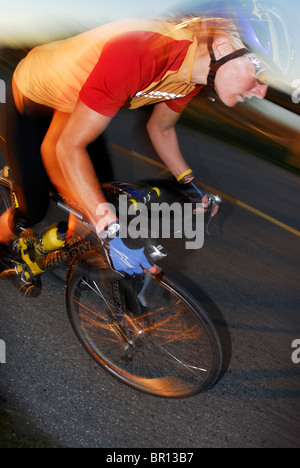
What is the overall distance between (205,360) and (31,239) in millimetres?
1538

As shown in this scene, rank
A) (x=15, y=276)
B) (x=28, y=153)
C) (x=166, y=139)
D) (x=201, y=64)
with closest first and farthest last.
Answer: (x=201, y=64) < (x=28, y=153) < (x=166, y=139) < (x=15, y=276)

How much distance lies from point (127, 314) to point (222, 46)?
5.50 feet

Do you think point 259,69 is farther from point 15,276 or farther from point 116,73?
point 15,276

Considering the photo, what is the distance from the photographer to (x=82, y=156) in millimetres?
2123

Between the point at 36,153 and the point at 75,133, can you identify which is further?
the point at 36,153

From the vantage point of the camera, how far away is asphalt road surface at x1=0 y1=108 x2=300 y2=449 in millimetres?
2582

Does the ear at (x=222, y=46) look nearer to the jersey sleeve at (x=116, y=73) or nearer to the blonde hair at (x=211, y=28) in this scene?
the blonde hair at (x=211, y=28)

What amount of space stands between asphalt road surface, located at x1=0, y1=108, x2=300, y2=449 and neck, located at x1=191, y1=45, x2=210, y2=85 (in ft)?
6.62

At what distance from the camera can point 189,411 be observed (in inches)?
107

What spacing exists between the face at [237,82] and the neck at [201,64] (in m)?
0.08

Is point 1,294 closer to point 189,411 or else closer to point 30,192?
point 30,192

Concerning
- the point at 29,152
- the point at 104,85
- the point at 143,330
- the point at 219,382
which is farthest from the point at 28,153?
the point at 219,382

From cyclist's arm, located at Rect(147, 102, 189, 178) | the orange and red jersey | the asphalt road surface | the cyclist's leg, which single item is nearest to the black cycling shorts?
the cyclist's leg

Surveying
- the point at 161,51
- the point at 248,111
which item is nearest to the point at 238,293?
the point at 161,51
